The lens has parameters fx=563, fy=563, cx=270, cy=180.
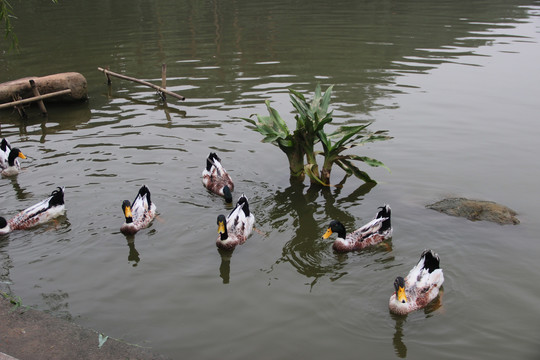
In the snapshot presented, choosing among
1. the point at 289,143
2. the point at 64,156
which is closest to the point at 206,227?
the point at 289,143

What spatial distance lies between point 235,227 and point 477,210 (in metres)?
4.44

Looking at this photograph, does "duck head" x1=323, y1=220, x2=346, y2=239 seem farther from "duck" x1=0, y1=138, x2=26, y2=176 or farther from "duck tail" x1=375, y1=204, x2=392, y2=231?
"duck" x1=0, y1=138, x2=26, y2=176

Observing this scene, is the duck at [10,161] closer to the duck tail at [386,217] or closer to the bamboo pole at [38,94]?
the bamboo pole at [38,94]

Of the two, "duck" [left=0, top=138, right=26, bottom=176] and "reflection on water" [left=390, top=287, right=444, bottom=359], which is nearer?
"reflection on water" [left=390, top=287, right=444, bottom=359]

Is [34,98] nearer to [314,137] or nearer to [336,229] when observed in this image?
[314,137]

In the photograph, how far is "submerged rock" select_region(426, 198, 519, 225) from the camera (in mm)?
10164

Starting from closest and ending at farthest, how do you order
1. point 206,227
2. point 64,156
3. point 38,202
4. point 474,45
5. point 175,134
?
point 206,227
point 38,202
point 64,156
point 175,134
point 474,45

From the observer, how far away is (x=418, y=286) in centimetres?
786

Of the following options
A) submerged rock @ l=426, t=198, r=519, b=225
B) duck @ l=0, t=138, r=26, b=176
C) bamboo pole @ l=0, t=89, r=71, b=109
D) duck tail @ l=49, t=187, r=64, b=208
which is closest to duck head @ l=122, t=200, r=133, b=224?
duck tail @ l=49, t=187, r=64, b=208

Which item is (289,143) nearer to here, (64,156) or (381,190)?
(381,190)

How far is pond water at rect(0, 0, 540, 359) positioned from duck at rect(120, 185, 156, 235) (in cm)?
18

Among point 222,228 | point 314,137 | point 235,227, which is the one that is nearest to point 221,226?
point 222,228

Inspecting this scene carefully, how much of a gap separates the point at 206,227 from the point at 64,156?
16.8 ft

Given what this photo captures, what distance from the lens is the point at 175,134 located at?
14.9 m
